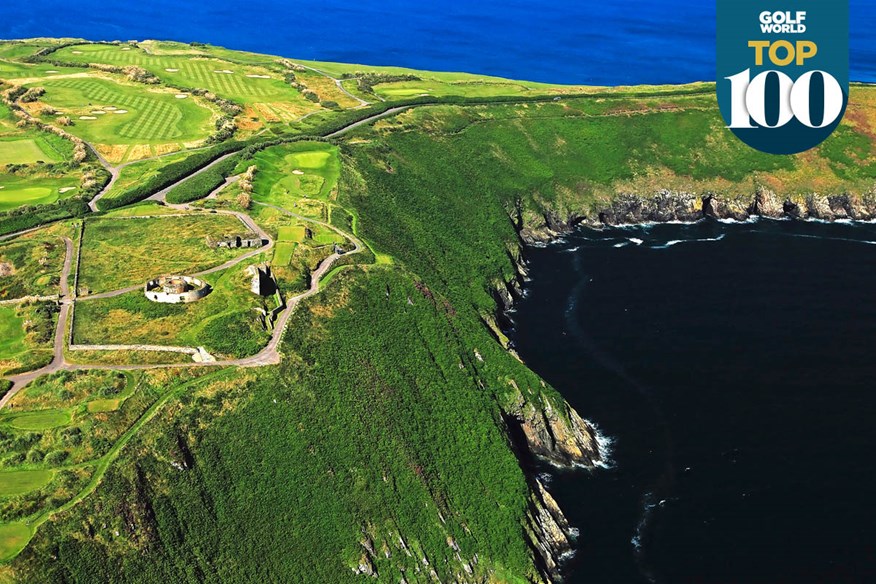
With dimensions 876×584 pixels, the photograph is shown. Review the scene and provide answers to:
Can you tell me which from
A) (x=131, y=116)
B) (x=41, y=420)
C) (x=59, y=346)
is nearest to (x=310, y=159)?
(x=131, y=116)

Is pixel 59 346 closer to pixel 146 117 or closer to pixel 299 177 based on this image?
pixel 299 177

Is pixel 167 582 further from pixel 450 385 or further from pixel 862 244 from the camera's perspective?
pixel 862 244

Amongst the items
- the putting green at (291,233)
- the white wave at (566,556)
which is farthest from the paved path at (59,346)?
the white wave at (566,556)

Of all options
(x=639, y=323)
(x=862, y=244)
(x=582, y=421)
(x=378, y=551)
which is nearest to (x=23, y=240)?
(x=378, y=551)

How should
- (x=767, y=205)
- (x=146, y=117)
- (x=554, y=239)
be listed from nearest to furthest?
(x=554, y=239) < (x=146, y=117) < (x=767, y=205)

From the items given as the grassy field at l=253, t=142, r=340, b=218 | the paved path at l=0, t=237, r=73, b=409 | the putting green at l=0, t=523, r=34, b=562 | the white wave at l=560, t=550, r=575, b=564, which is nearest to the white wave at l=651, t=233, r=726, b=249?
the grassy field at l=253, t=142, r=340, b=218

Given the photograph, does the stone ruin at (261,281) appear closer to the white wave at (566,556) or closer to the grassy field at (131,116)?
the white wave at (566,556)
